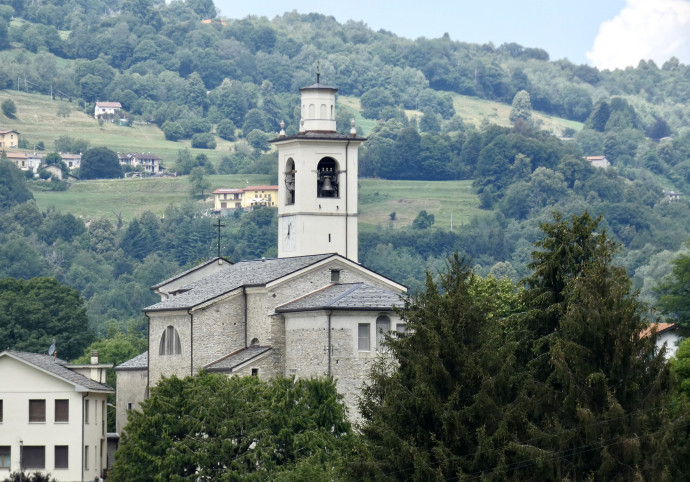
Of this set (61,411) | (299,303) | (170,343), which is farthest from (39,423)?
(299,303)

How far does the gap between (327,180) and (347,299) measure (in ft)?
29.2

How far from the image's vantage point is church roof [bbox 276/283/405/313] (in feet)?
206

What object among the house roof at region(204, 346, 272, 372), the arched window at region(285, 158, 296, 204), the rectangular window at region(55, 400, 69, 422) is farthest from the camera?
the arched window at region(285, 158, 296, 204)

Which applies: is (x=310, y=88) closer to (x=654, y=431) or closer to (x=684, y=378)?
(x=684, y=378)

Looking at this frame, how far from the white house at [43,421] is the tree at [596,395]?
26.8 meters

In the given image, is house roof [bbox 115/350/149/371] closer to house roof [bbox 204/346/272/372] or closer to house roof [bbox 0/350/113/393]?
house roof [bbox 0/350/113/393]

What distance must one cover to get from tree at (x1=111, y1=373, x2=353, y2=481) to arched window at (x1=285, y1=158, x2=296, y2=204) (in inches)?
497

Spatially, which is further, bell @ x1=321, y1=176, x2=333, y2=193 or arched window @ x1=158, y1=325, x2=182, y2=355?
bell @ x1=321, y1=176, x2=333, y2=193

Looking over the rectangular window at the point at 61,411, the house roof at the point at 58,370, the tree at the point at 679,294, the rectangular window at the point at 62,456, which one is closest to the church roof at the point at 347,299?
the house roof at the point at 58,370

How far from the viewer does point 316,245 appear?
2803 inches

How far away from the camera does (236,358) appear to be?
6638 centimetres

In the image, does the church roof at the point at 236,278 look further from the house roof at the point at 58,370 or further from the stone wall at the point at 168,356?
the house roof at the point at 58,370

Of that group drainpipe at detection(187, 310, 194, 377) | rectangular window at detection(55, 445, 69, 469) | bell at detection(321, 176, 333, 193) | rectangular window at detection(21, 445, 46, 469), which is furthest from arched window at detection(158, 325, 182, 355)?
bell at detection(321, 176, 333, 193)

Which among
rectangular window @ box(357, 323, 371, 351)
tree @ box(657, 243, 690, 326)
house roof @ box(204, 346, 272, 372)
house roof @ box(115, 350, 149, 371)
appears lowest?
house roof @ box(115, 350, 149, 371)
